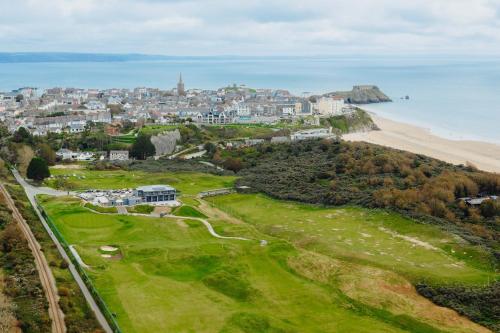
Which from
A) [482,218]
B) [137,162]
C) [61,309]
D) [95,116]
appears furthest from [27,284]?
[95,116]

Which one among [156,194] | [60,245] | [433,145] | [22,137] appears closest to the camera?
[60,245]

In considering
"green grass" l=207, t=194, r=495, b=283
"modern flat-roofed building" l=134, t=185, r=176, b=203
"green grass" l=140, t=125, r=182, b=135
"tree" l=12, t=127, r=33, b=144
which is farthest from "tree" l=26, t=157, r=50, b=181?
"green grass" l=140, t=125, r=182, b=135

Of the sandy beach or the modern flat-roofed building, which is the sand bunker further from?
the sandy beach

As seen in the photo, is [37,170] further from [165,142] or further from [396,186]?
[396,186]

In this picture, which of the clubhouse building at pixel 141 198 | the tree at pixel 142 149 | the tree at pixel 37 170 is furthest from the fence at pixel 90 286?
the tree at pixel 142 149

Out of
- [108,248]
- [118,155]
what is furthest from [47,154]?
[108,248]
